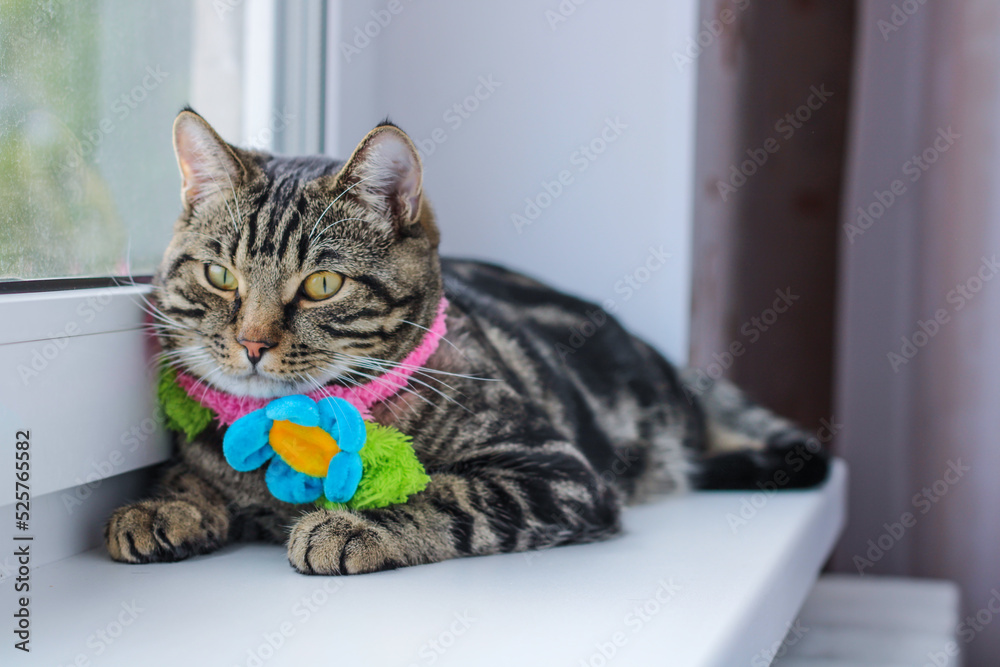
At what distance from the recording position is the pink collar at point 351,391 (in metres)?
0.92

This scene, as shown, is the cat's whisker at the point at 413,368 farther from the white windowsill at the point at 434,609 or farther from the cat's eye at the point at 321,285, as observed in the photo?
the white windowsill at the point at 434,609

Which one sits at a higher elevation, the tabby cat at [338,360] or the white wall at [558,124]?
the white wall at [558,124]

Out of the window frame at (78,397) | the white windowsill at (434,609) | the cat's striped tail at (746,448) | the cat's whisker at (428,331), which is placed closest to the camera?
the white windowsill at (434,609)

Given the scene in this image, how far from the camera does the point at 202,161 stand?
0.94 meters

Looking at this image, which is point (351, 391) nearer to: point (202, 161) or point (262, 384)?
point (262, 384)

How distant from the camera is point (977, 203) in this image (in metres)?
1.51

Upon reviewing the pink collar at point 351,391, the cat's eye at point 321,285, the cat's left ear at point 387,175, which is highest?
the cat's left ear at point 387,175

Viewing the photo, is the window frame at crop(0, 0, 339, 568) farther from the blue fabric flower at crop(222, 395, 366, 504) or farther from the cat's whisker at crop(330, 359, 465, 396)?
the cat's whisker at crop(330, 359, 465, 396)

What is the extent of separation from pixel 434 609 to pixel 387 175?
0.43 m

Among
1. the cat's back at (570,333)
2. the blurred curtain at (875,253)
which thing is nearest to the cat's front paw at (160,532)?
the cat's back at (570,333)

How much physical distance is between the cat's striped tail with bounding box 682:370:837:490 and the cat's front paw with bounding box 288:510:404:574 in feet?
2.08

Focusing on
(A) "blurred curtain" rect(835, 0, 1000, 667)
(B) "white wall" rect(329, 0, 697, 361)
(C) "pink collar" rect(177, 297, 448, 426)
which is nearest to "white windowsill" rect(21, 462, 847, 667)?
(C) "pink collar" rect(177, 297, 448, 426)

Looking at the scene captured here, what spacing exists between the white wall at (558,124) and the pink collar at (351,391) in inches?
22.6

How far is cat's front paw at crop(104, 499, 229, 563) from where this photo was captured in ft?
2.92
